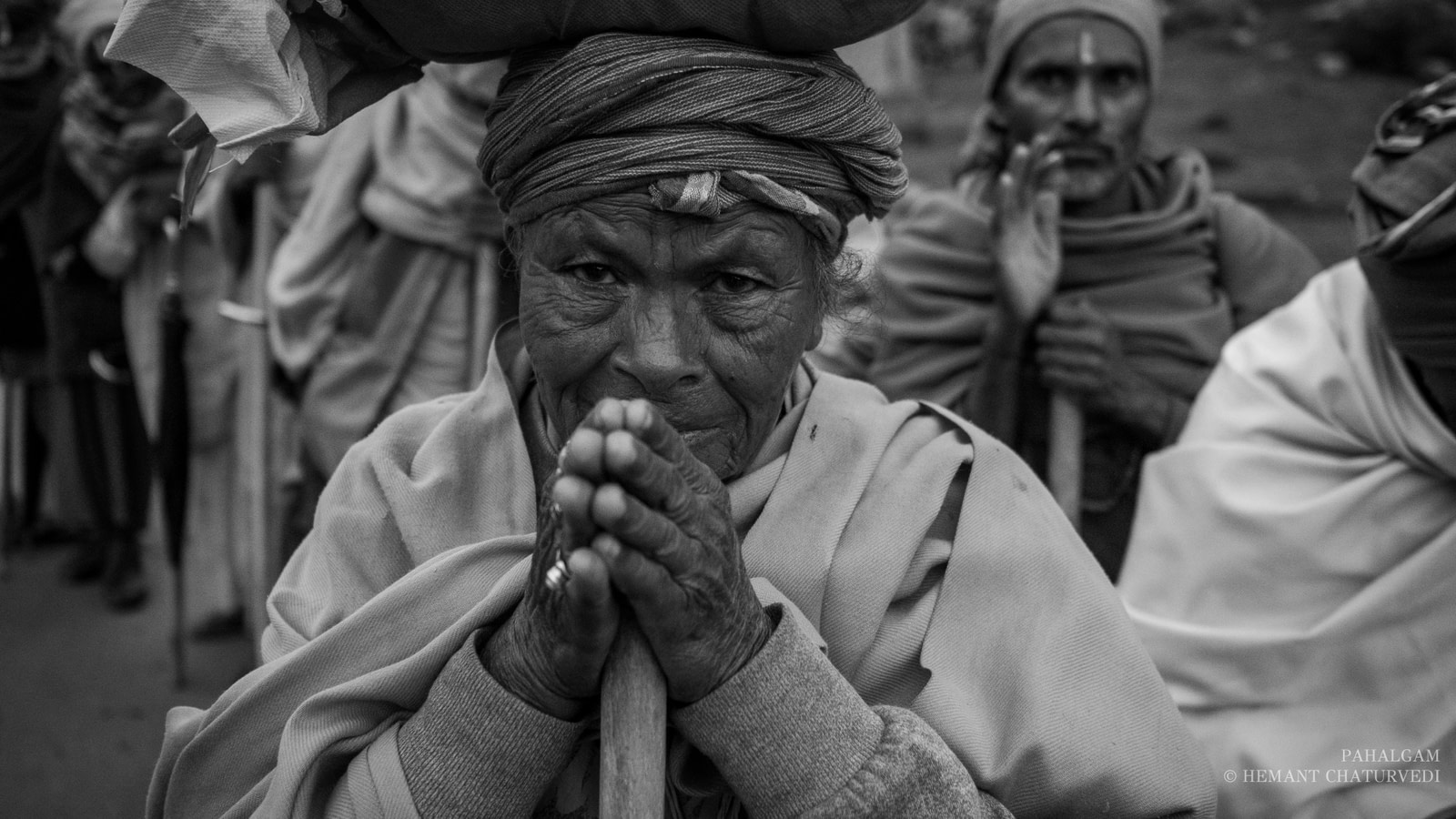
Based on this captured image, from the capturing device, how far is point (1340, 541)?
3324mm

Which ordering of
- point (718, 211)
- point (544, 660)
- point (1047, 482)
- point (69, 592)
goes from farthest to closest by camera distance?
1. point (69, 592)
2. point (1047, 482)
3. point (718, 211)
4. point (544, 660)

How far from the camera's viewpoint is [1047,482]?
166 inches

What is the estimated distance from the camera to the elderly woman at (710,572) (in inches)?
72.5

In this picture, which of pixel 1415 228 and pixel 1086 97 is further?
pixel 1086 97

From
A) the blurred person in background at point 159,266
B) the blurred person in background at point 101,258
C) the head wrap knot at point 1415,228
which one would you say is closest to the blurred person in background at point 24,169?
the blurred person in background at point 101,258

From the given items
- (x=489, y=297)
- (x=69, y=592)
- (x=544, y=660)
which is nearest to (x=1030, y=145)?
(x=489, y=297)

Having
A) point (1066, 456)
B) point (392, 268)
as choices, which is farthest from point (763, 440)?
point (392, 268)

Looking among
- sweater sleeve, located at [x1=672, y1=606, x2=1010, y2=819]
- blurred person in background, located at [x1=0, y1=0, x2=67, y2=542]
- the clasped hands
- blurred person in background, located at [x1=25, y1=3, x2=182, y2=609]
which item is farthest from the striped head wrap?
blurred person in background, located at [x1=0, y1=0, x2=67, y2=542]

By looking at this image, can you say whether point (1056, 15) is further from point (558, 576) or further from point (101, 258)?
point (101, 258)

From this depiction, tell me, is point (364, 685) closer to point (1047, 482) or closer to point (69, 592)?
point (1047, 482)

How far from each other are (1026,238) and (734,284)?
2504mm

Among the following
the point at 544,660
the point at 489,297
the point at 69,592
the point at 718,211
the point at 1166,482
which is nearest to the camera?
the point at 544,660

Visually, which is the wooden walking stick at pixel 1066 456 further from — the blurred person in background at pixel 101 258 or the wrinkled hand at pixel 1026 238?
the blurred person in background at pixel 101 258

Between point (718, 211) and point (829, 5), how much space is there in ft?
1.05
